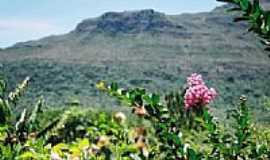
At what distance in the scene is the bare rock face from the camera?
132m

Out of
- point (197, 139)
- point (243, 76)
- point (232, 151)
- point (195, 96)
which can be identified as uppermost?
point (232, 151)

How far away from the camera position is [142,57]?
10762 centimetres

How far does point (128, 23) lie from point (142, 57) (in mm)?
30529

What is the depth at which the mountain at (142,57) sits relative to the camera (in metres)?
81.8

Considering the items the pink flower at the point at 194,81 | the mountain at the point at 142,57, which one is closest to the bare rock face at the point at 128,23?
the mountain at the point at 142,57

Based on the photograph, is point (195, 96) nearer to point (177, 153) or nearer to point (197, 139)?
point (197, 139)

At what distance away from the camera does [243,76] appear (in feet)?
302

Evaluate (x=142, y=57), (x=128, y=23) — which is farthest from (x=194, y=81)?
(x=128, y=23)

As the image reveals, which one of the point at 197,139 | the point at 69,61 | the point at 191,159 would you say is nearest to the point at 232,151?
the point at 191,159

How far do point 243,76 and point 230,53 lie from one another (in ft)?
54.9

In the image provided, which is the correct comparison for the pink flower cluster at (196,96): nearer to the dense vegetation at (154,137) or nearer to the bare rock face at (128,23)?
the dense vegetation at (154,137)

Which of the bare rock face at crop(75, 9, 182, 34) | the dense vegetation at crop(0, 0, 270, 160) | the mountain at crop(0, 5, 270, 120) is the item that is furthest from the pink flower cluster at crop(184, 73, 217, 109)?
the bare rock face at crop(75, 9, 182, 34)

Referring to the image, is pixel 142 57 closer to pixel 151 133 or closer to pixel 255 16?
pixel 151 133

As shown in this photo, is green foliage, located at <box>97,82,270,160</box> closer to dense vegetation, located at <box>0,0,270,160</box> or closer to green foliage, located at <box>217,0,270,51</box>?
dense vegetation, located at <box>0,0,270,160</box>
